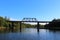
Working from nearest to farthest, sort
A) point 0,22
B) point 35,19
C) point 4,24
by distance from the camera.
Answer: point 0,22 < point 4,24 < point 35,19

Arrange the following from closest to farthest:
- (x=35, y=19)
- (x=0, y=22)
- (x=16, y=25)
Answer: (x=0, y=22) < (x=35, y=19) < (x=16, y=25)

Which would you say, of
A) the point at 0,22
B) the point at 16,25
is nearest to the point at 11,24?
the point at 16,25

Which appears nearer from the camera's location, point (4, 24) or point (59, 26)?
point (4, 24)

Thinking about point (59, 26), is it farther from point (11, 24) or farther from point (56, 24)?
point (11, 24)

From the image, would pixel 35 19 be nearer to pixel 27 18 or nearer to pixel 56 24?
pixel 27 18

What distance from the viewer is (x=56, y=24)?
174125mm

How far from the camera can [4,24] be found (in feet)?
449

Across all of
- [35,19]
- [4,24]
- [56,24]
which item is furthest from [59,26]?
[4,24]

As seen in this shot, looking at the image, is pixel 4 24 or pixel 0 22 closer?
pixel 0 22

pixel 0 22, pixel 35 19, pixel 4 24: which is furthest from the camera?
pixel 35 19

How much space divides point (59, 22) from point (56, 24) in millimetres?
4067

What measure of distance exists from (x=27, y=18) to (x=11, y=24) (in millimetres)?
16429

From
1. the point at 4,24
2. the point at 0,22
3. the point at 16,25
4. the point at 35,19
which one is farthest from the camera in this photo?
the point at 16,25

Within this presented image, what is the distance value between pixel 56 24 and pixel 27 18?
37.4 metres
